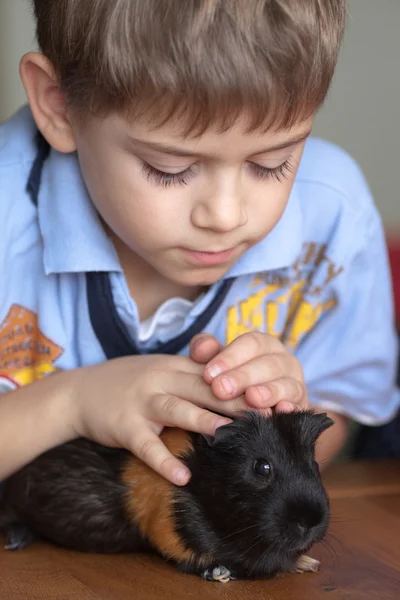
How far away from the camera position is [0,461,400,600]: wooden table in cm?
84

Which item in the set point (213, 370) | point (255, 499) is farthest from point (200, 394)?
point (255, 499)

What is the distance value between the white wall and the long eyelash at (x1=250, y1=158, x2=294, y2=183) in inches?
53.9

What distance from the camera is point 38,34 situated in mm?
1075

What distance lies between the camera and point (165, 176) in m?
0.96

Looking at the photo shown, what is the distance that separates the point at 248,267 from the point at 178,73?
1.27 ft

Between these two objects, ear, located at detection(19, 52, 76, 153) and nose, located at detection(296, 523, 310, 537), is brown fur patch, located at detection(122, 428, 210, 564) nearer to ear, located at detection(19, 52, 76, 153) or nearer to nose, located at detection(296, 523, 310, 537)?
nose, located at detection(296, 523, 310, 537)

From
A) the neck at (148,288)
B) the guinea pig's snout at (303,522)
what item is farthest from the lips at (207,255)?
the guinea pig's snout at (303,522)

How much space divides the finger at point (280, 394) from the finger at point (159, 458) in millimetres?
92

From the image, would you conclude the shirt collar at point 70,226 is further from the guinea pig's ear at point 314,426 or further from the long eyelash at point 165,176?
the guinea pig's ear at point 314,426

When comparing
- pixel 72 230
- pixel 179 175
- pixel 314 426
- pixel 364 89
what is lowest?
pixel 314 426

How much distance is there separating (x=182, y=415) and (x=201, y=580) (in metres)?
0.16

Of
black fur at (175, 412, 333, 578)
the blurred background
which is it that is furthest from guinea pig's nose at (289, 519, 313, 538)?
the blurred background

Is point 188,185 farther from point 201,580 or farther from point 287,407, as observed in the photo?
point 201,580

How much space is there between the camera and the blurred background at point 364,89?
234 cm
